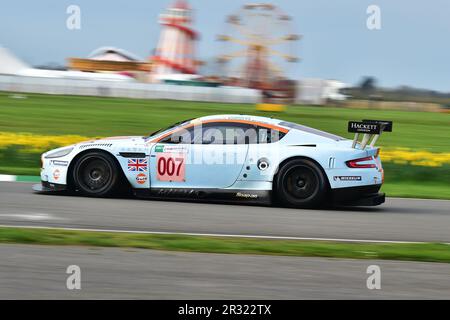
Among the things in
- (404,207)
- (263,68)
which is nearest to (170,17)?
(263,68)

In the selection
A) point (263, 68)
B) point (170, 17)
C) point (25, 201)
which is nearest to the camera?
point (25, 201)

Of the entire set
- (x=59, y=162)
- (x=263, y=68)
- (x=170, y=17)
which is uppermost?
(x=170, y=17)

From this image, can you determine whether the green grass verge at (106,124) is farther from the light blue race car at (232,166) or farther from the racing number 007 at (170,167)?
the racing number 007 at (170,167)

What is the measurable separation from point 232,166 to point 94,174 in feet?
6.17

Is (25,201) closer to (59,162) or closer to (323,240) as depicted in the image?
(59,162)

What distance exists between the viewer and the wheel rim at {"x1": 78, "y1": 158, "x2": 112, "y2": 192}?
10.9 meters

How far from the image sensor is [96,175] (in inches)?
431

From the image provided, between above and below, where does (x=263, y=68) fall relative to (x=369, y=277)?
above

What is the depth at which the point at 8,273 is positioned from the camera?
5.89 meters

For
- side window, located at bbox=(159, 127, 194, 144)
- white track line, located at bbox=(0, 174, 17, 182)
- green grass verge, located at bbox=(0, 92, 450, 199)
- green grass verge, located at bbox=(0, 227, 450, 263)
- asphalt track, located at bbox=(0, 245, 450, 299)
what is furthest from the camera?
green grass verge, located at bbox=(0, 92, 450, 199)

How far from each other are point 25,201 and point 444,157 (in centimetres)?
1045

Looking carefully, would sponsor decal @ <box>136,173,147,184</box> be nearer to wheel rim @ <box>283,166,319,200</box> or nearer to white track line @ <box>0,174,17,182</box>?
wheel rim @ <box>283,166,319,200</box>

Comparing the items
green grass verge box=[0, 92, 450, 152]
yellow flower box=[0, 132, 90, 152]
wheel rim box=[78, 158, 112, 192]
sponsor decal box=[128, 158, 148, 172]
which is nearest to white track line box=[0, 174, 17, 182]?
wheel rim box=[78, 158, 112, 192]

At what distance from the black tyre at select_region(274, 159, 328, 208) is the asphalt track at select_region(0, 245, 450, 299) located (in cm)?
366
